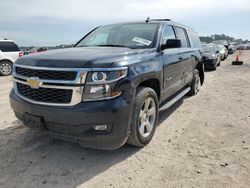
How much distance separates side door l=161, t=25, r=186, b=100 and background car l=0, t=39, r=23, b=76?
10.6 meters

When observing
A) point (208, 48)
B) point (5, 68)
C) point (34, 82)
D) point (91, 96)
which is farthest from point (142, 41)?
point (208, 48)

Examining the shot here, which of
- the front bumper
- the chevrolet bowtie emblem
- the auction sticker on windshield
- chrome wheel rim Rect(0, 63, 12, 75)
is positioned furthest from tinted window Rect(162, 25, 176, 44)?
chrome wheel rim Rect(0, 63, 12, 75)

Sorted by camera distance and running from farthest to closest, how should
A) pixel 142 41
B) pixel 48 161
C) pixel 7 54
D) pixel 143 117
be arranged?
pixel 7 54 < pixel 142 41 < pixel 143 117 < pixel 48 161

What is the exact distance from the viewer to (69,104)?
10.2 ft

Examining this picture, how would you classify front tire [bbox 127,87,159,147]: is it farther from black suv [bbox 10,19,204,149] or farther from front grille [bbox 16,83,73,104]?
front grille [bbox 16,83,73,104]

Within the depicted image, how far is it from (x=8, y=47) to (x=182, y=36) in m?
10.9

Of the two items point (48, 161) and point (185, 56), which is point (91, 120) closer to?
point (48, 161)

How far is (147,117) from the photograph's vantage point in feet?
13.1

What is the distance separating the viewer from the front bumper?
121 inches

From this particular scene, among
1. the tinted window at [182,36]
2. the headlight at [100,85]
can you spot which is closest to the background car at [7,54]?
the tinted window at [182,36]

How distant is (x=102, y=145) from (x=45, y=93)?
97cm

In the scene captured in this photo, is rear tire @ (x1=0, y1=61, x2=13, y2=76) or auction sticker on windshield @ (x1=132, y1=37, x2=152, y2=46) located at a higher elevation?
auction sticker on windshield @ (x1=132, y1=37, x2=152, y2=46)

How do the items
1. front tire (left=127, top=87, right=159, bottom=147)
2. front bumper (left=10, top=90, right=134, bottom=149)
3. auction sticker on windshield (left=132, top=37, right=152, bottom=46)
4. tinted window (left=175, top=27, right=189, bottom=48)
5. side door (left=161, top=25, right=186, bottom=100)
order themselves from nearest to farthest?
front bumper (left=10, top=90, right=134, bottom=149), front tire (left=127, top=87, right=159, bottom=147), auction sticker on windshield (left=132, top=37, right=152, bottom=46), side door (left=161, top=25, right=186, bottom=100), tinted window (left=175, top=27, right=189, bottom=48)

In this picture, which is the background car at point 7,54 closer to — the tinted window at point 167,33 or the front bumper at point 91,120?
the tinted window at point 167,33
